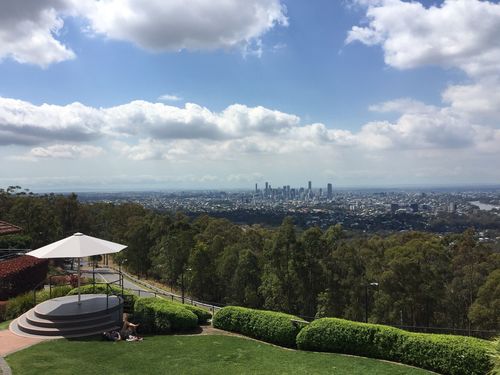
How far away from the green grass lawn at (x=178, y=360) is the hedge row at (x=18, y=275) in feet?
26.6

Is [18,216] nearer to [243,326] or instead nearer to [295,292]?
[295,292]

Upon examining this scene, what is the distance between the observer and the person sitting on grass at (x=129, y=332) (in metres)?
12.0

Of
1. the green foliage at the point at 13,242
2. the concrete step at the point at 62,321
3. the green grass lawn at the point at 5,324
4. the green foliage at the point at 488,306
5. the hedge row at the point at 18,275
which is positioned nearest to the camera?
the concrete step at the point at 62,321

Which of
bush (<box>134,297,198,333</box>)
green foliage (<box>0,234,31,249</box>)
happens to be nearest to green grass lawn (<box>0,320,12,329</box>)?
bush (<box>134,297,198,333</box>)

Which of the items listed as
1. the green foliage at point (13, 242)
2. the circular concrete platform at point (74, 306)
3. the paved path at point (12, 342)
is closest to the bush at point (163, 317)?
the circular concrete platform at point (74, 306)

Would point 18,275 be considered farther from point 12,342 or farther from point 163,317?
point 163,317

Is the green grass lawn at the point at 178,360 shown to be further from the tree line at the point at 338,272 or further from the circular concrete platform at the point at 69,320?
the tree line at the point at 338,272

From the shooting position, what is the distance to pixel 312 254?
1225 inches

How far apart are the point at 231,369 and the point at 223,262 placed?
1168 inches

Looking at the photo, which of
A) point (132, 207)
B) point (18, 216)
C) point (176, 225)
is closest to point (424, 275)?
point (176, 225)

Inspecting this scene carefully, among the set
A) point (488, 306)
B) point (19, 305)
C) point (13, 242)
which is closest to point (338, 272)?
point (488, 306)

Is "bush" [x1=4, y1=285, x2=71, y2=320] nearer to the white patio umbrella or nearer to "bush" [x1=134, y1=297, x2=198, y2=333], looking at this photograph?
the white patio umbrella

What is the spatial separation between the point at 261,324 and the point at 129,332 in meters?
4.05

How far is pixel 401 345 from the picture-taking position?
1069 cm
